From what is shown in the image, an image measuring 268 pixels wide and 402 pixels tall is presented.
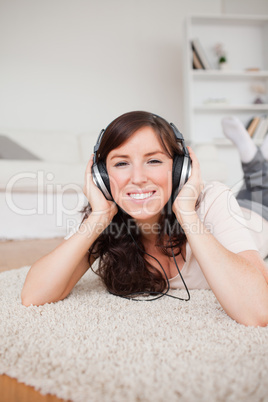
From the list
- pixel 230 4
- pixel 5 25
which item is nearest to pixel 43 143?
pixel 5 25

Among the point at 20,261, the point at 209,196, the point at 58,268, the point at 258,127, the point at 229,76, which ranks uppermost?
the point at 229,76

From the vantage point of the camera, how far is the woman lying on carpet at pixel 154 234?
2.75ft

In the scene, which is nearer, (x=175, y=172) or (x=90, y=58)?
(x=175, y=172)

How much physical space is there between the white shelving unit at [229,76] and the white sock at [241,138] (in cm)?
222

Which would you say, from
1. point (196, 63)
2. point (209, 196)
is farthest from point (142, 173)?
point (196, 63)

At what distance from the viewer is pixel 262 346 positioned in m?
0.70

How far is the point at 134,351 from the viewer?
69cm

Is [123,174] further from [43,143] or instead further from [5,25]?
[5,25]

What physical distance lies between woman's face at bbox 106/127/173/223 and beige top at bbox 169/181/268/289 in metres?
0.14

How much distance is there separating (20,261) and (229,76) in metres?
3.47

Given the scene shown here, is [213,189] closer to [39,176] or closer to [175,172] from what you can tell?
[175,172]

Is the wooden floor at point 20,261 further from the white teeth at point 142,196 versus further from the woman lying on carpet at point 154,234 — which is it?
the white teeth at point 142,196

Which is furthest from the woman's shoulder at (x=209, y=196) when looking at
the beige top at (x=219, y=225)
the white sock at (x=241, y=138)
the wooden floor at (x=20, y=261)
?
the white sock at (x=241, y=138)

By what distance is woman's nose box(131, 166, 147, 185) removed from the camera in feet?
3.09
